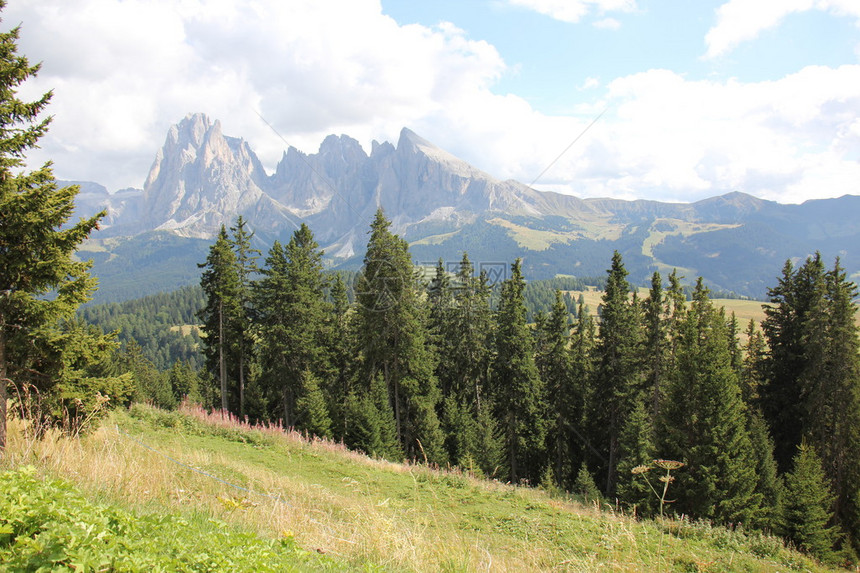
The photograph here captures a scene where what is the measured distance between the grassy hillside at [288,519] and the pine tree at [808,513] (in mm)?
18370

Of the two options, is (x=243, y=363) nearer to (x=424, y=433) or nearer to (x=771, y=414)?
Result: (x=424, y=433)

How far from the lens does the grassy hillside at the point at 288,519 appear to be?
3320mm

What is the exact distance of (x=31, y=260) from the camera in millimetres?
8117

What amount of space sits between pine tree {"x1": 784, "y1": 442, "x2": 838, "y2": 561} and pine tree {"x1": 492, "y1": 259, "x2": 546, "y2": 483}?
16.2 metres

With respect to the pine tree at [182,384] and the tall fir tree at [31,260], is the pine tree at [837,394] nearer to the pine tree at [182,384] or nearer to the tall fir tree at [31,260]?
the tall fir tree at [31,260]

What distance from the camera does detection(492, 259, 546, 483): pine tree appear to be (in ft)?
114

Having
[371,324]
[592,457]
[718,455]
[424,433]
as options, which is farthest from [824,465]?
[371,324]

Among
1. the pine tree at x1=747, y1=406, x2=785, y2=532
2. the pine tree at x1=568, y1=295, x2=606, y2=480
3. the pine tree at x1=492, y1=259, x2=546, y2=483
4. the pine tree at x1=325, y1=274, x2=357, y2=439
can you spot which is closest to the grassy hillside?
the pine tree at x1=747, y1=406, x2=785, y2=532

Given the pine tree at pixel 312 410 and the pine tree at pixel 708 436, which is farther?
the pine tree at pixel 312 410

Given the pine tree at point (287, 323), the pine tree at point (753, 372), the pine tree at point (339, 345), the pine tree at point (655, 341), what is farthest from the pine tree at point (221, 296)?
the pine tree at point (753, 372)

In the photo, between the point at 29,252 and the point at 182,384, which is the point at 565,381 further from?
the point at 182,384

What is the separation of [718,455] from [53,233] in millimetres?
28428

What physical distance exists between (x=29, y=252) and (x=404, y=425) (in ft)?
96.4

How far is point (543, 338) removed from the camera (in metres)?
41.7
